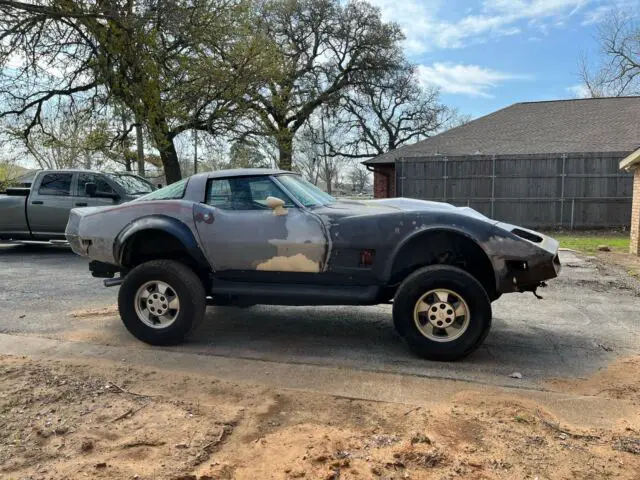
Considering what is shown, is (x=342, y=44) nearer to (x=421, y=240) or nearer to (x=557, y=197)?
(x=557, y=197)

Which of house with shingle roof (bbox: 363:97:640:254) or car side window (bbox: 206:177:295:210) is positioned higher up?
house with shingle roof (bbox: 363:97:640:254)

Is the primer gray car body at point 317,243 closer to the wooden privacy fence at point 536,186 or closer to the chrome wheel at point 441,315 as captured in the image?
the chrome wheel at point 441,315

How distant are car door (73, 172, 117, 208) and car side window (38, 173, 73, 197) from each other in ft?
0.76

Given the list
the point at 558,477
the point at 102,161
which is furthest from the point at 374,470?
the point at 102,161

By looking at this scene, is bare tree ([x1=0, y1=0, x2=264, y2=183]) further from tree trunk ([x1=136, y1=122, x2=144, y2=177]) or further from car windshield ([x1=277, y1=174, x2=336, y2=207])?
car windshield ([x1=277, y1=174, x2=336, y2=207])

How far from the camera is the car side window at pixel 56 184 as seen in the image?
35.8 ft

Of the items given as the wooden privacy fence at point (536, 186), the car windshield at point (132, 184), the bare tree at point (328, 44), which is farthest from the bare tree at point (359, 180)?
the car windshield at point (132, 184)

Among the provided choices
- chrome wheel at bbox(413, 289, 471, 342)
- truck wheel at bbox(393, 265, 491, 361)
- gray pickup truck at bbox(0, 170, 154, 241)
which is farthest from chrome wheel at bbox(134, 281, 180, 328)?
gray pickup truck at bbox(0, 170, 154, 241)

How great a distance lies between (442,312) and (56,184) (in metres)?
9.81

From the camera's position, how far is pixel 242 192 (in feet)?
16.4

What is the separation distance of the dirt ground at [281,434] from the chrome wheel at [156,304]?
983 millimetres

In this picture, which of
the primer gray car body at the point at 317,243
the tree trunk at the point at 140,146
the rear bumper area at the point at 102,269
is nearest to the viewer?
the primer gray car body at the point at 317,243

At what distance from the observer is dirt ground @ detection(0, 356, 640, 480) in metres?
2.66

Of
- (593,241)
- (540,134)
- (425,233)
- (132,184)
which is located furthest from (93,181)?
(540,134)
